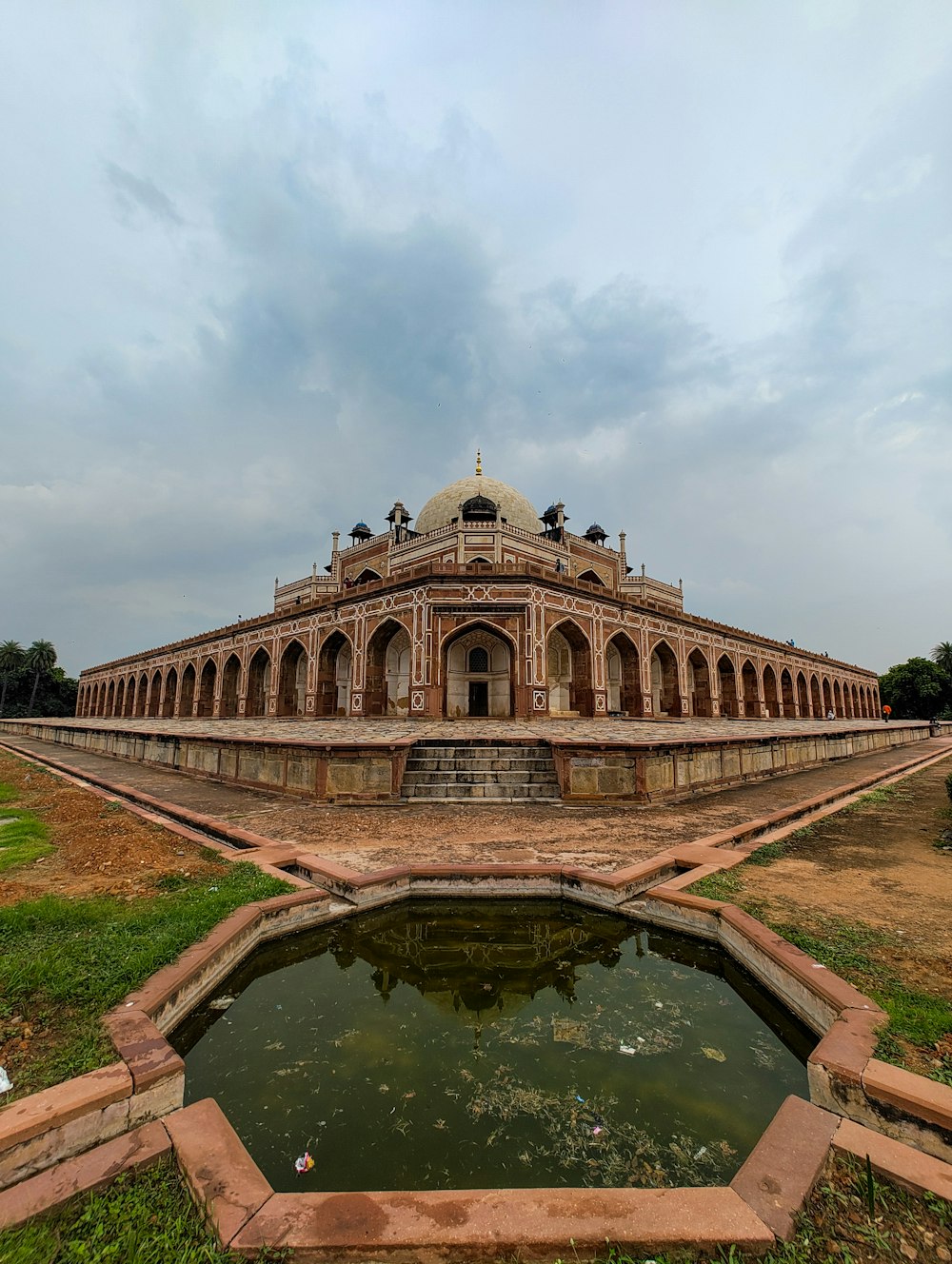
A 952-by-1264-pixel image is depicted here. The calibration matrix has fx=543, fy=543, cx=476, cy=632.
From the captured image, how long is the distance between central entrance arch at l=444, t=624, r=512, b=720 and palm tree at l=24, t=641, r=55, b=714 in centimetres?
6025

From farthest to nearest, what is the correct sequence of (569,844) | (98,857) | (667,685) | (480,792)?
(667,685) → (480,792) → (569,844) → (98,857)

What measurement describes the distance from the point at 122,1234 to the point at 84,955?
1.84m

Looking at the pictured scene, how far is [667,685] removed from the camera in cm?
2589

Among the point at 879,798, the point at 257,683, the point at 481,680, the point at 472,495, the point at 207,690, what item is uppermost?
the point at 472,495

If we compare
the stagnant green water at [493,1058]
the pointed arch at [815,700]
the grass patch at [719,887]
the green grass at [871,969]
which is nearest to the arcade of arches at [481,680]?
the pointed arch at [815,700]

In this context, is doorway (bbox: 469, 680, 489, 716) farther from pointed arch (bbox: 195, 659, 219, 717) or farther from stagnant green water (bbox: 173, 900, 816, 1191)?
stagnant green water (bbox: 173, 900, 816, 1191)

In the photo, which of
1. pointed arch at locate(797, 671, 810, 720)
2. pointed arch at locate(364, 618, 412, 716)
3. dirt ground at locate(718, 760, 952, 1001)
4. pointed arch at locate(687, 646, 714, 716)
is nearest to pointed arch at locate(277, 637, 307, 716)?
pointed arch at locate(364, 618, 412, 716)

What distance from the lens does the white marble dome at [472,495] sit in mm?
30047

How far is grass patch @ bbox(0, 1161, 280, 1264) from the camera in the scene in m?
1.38

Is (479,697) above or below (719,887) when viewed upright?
above

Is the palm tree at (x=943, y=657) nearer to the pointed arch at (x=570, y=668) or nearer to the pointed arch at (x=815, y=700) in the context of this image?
the pointed arch at (x=815, y=700)

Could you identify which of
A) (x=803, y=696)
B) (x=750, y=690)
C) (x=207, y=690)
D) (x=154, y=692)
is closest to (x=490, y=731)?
(x=750, y=690)

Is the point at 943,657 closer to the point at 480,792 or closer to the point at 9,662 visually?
the point at 480,792

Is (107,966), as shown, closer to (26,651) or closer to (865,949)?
(865,949)
